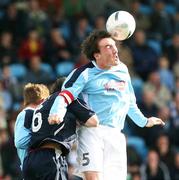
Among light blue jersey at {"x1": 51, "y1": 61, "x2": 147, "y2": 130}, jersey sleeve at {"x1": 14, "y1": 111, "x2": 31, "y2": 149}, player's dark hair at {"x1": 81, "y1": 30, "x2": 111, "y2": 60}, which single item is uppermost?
player's dark hair at {"x1": 81, "y1": 30, "x2": 111, "y2": 60}

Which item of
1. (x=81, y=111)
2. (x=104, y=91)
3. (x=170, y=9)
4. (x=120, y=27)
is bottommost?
(x=81, y=111)

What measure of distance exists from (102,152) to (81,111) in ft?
1.70

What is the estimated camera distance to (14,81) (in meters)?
14.8

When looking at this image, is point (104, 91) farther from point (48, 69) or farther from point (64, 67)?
point (64, 67)

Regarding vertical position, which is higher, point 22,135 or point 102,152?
point 22,135

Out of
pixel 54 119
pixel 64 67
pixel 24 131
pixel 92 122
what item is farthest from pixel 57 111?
pixel 64 67

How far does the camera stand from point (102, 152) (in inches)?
308

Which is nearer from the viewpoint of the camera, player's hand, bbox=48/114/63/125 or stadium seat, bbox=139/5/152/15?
player's hand, bbox=48/114/63/125

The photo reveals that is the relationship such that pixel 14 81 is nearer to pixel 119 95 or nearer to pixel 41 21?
pixel 41 21

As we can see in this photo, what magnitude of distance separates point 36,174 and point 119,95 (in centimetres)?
114

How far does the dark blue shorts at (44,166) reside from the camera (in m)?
7.41

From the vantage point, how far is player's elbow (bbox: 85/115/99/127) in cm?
755

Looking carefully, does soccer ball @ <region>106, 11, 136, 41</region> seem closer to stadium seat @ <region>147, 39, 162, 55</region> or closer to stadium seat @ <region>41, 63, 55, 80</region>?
stadium seat @ <region>41, 63, 55, 80</region>

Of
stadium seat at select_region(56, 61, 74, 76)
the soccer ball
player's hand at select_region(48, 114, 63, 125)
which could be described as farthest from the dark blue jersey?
stadium seat at select_region(56, 61, 74, 76)
